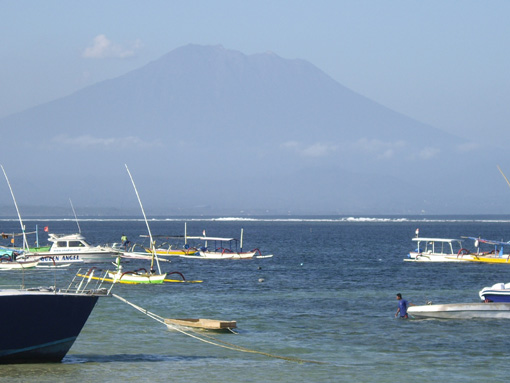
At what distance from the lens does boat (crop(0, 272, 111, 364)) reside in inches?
1130

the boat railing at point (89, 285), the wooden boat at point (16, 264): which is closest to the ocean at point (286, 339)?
the boat railing at point (89, 285)

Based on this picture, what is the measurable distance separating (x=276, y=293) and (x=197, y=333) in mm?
22142

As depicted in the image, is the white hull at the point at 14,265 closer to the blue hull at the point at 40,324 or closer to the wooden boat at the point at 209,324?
the wooden boat at the point at 209,324

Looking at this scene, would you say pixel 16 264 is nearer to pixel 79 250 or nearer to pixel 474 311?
pixel 79 250

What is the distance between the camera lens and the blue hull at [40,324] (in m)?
28.7

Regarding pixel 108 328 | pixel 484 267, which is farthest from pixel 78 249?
pixel 108 328

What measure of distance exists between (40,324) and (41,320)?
6.0 inches

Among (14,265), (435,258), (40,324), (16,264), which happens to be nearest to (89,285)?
(14,265)

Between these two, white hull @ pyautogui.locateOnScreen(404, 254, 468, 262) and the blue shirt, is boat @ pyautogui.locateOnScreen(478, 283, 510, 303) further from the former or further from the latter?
white hull @ pyautogui.locateOnScreen(404, 254, 468, 262)

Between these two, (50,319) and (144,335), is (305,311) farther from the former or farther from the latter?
(50,319)

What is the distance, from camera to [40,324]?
1161 inches

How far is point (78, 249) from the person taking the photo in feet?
278

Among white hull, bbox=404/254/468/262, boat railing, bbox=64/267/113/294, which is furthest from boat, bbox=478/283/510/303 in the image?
white hull, bbox=404/254/468/262

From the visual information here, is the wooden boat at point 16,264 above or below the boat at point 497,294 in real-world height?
below
